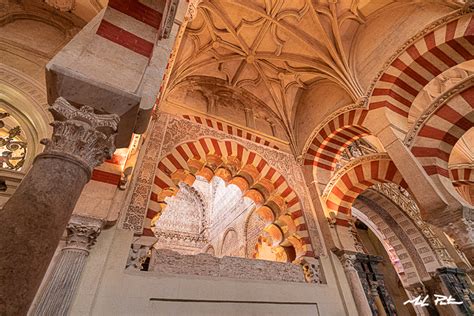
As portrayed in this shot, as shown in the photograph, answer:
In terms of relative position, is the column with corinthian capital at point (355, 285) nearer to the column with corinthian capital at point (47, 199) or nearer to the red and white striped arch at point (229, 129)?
the red and white striped arch at point (229, 129)

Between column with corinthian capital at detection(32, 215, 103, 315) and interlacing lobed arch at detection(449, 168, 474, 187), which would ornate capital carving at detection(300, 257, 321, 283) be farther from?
interlacing lobed arch at detection(449, 168, 474, 187)

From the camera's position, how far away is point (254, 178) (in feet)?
16.6

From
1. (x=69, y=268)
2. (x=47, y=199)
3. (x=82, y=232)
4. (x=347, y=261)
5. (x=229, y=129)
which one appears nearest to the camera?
(x=47, y=199)

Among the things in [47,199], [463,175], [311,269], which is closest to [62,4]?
[47,199]

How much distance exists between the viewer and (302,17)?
5.27 m

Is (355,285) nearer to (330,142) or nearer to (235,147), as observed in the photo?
(330,142)

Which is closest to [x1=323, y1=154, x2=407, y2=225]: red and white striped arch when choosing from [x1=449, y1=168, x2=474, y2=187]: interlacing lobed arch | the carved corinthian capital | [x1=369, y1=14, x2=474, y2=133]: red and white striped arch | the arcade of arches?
the arcade of arches

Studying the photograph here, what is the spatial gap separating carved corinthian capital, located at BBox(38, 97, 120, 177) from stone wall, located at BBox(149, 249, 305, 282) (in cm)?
193

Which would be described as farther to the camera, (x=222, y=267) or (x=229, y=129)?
(x=229, y=129)

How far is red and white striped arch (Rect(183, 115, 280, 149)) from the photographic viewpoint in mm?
4927

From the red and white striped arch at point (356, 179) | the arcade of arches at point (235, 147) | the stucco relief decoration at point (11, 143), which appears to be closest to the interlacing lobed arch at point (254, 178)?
the arcade of arches at point (235, 147)

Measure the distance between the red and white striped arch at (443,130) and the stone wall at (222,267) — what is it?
2671mm

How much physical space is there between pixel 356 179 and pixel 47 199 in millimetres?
5435

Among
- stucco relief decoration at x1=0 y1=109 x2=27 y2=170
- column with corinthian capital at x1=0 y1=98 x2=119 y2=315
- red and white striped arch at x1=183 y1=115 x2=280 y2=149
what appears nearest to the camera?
column with corinthian capital at x1=0 y1=98 x2=119 y2=315
